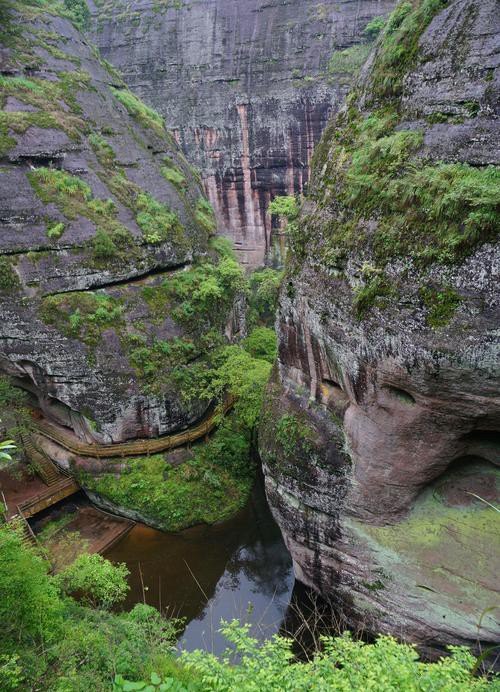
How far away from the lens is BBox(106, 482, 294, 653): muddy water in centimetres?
1245

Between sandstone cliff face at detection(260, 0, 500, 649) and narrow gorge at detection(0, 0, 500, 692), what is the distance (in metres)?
0.05

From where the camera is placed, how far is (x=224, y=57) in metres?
29.6

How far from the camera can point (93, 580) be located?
1105 centimetres

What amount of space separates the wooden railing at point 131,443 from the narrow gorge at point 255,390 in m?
0.12

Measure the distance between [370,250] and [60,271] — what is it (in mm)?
11662

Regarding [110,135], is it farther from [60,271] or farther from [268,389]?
[268,389]

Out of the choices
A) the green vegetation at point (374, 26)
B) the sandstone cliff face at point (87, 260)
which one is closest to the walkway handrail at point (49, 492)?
the sandstone cliff face at point (87, 260)

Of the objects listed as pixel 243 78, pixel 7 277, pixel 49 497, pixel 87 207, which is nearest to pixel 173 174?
pixel 87 207

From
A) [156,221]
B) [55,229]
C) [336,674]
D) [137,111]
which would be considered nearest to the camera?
[336,674]

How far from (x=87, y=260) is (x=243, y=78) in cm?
2124

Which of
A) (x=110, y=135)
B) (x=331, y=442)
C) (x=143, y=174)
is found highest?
(x=110, y=135)

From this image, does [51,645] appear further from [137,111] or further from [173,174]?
[137,111]

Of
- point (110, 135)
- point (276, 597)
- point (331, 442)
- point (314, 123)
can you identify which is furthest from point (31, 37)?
point (276, 597)

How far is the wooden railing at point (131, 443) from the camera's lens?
15672 millimetres
